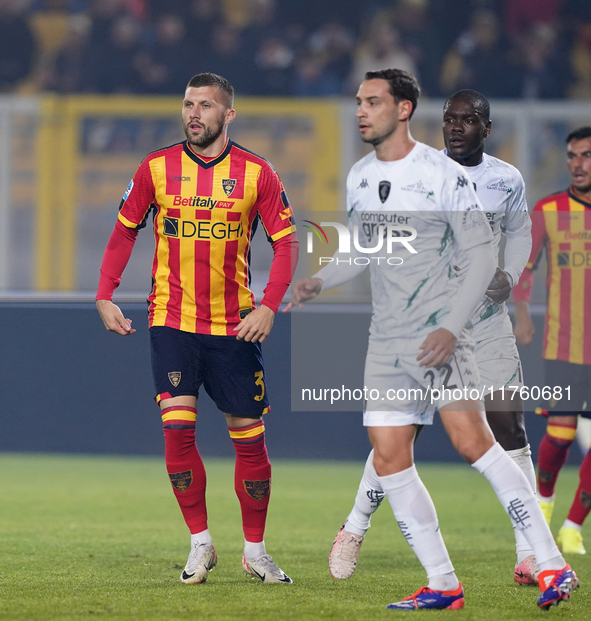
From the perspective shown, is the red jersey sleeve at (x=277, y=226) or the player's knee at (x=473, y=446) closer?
the player's knee at (x=473, y=446)

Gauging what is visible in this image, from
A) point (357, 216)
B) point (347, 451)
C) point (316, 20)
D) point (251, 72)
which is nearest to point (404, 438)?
point (357, 216)

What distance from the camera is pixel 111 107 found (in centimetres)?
780

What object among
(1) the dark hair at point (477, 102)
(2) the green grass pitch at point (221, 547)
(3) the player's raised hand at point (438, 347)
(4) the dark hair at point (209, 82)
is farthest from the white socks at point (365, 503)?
(4) the dark hair at point (209, 82)

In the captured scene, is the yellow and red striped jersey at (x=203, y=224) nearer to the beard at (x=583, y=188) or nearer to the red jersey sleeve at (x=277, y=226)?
the red jersey sleeve at (x=277, y=226)

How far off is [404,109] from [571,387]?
234cm

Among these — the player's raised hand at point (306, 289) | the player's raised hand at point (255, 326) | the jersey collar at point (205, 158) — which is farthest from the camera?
the jersey collar at point (205, 158)

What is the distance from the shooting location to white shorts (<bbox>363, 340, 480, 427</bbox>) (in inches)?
127

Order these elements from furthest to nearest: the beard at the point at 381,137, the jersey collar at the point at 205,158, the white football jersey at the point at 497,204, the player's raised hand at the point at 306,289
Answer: the white football jersey at the point at 497,204 < the jersey collar at the point at 205,158 < the player's raised hand at the point at 306,289 < the beard at the point at 381,137

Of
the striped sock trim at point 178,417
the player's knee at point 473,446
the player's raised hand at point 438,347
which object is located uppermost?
the player's raised hand at point 438,347

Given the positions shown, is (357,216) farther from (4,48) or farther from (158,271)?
(4,48)

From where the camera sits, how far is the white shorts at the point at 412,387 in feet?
10.6

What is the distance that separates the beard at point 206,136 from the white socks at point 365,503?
1.42 meters

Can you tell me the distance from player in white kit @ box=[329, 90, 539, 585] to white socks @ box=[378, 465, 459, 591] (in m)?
0.70

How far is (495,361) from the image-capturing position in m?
3.96
